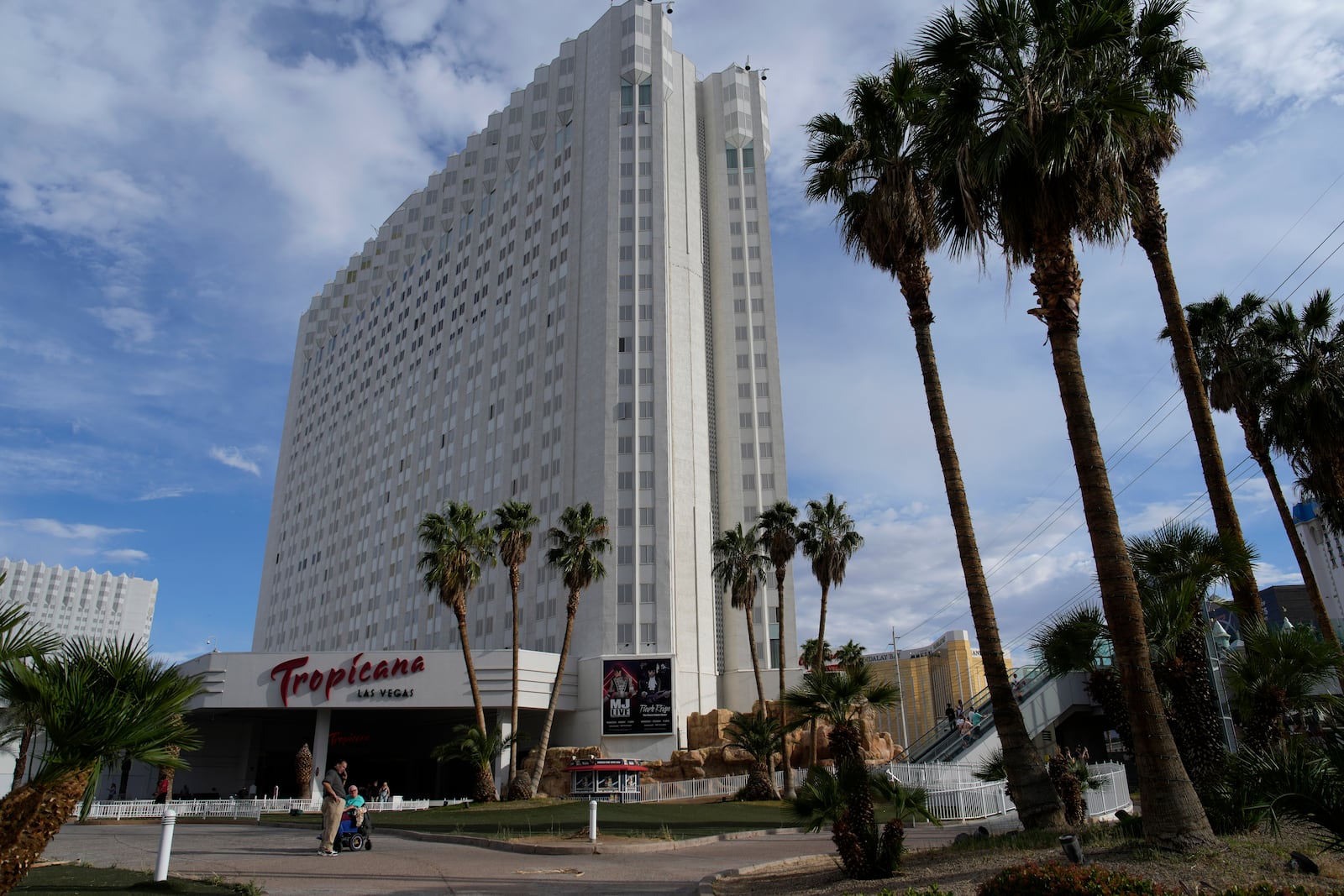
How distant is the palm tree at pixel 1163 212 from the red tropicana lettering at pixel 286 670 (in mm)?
48812

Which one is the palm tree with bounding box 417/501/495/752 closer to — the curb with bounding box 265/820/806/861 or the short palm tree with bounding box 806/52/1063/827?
the curb with bounding box 265/820/806/861

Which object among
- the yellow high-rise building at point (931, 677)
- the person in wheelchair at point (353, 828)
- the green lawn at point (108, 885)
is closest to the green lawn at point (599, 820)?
the person in wheelchair at point (353, 828)

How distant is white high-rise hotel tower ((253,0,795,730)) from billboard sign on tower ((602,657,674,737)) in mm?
2593

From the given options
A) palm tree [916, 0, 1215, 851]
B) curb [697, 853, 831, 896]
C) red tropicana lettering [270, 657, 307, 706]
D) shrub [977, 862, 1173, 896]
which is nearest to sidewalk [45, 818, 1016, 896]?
curb [697, 853, 831, 896]

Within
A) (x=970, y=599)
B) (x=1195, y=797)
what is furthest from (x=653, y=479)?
(x=1195, y=797)

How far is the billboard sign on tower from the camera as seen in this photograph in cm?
5609

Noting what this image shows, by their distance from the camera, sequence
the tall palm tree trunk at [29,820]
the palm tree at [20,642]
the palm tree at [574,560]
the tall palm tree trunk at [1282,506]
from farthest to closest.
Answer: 1. the palm tree at [574,560]
2. the tall palm tree trunk at [1282,506]
3. the palm tree at [20,642]
4. the tall palm tree trunk at [29,820]

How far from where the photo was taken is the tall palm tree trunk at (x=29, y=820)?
7941 millimetres

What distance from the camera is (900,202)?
18.4 metres

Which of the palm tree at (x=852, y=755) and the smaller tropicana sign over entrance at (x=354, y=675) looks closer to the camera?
the palm tree at (x=852, y=755)

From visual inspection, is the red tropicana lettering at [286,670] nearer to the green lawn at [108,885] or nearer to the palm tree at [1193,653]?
the green lawn at [108,885]

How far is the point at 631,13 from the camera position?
7800cm

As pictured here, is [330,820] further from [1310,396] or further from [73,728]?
[1310,396]

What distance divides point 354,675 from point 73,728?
47.3m
